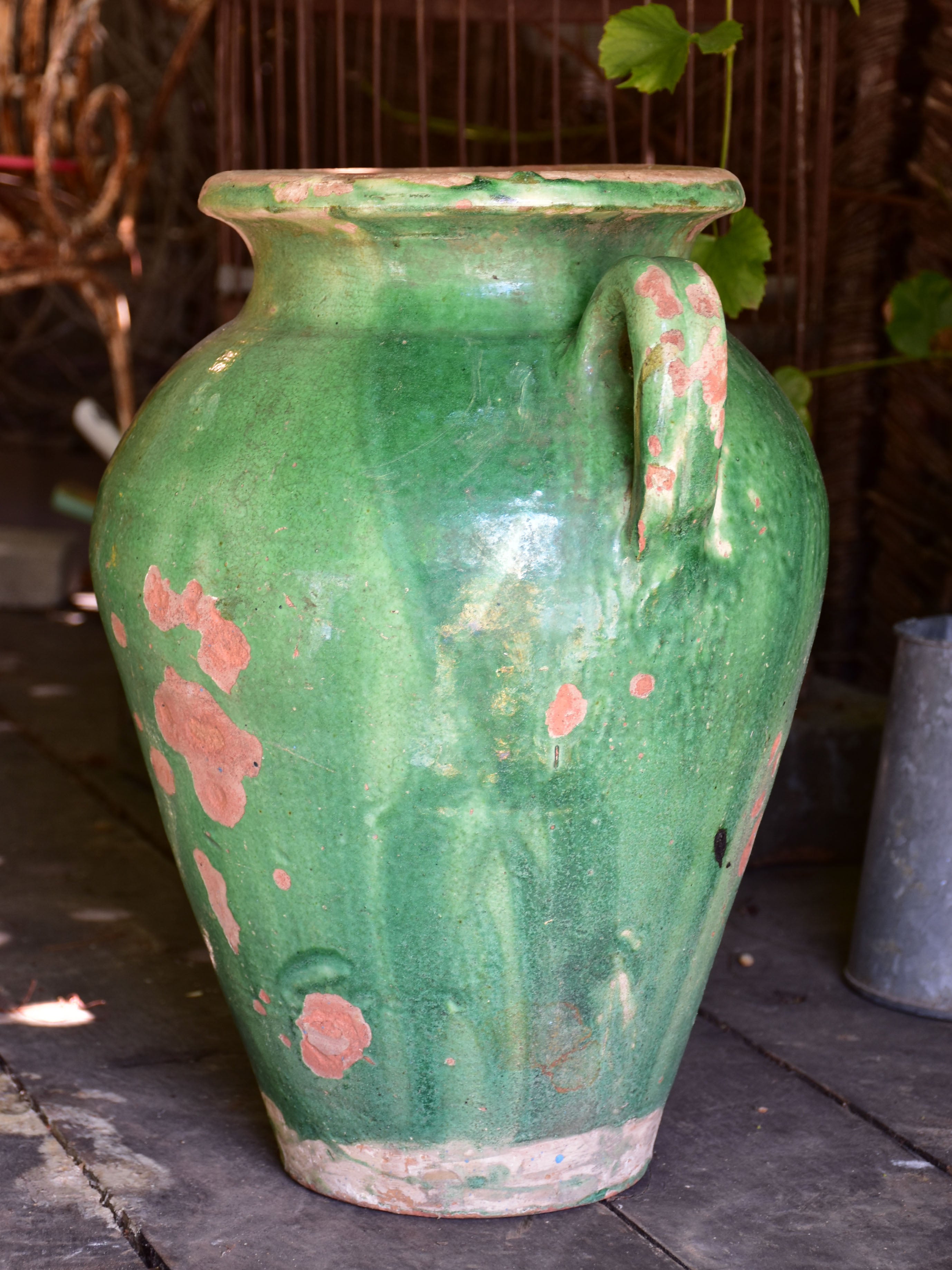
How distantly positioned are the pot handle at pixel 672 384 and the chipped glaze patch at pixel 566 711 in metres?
0.12

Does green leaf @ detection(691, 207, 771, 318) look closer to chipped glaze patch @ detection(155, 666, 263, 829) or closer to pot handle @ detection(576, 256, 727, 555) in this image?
pot handle @ detection(576, 256, 727, 555)

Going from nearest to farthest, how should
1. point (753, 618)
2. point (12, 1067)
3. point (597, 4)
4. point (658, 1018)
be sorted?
point (753, 618) < point (658, 1018) < point (12, 1067) < point (597, 4)

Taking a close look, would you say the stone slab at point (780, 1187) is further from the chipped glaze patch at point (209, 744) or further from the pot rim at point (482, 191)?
the pot rim at point (482, 191)

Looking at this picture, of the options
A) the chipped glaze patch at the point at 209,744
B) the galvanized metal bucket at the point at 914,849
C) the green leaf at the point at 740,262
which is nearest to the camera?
the chipped glaze patch at the point at 209,744

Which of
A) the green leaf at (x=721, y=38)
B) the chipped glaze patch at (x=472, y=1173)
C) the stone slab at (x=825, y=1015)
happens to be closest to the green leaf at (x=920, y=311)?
the green leaf at (x=721, y=38)

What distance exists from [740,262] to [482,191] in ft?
1.70

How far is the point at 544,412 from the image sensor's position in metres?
1.20

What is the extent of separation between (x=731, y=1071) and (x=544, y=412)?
2.69 ft

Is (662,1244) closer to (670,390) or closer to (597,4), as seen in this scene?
(670,390)

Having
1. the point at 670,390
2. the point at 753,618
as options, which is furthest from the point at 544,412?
the point at 753,618

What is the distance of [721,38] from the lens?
151cm

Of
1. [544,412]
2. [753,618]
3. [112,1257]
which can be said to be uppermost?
[544,412]

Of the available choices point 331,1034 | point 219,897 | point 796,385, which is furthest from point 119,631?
point 796,385

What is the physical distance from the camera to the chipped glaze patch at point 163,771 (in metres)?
1.33
